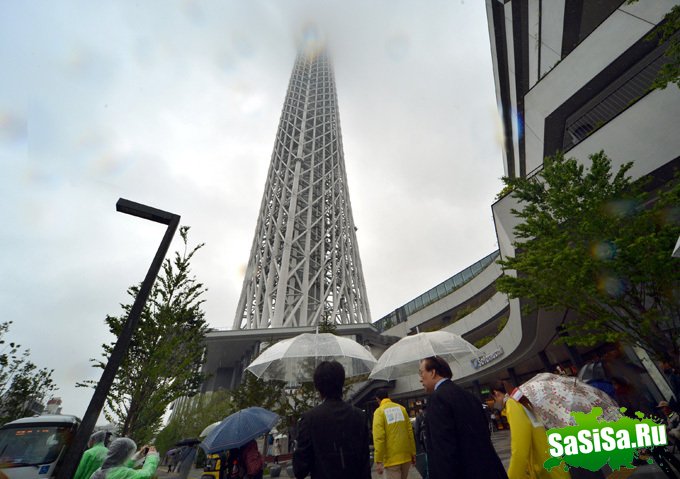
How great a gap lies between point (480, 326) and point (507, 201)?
1578 cm

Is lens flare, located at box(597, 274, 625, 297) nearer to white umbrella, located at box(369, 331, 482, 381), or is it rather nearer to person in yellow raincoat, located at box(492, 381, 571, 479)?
white umbrella, located at box(369, 331, 482, 381)

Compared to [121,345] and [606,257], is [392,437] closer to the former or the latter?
[121,345]

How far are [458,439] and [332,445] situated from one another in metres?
0.96

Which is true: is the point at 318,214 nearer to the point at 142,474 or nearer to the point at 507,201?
the point at 507,201

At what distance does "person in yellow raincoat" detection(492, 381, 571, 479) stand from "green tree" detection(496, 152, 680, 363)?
3647 millimetres

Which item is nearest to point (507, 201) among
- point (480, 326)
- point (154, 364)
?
point (154, 364)

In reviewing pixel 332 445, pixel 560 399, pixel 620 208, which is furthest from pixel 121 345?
pixel 620 208

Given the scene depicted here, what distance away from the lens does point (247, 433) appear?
4.73 meters

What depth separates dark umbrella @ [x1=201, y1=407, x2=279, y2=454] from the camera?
14.7ft

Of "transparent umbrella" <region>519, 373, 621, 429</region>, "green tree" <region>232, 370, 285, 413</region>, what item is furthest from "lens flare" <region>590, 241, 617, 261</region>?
"green tree" <region>232, 370, 285, 413</region>

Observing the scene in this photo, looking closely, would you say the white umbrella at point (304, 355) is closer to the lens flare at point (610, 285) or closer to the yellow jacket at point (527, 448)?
the yellow jacket at point (527, 448)

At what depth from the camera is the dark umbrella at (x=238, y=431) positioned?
4.48m

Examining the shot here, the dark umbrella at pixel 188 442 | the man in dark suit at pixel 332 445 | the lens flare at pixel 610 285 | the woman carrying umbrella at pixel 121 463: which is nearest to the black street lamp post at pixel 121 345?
the woman carrying umbrella at pixel 121 463

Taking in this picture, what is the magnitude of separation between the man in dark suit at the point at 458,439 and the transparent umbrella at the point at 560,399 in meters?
0.81
